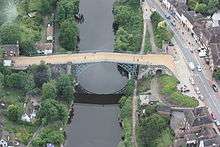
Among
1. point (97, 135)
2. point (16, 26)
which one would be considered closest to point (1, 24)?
point (16, 26)

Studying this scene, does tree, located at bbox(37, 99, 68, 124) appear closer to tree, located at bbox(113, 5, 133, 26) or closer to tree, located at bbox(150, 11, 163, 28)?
tree, located at bbox(113, 5, 133, 26)

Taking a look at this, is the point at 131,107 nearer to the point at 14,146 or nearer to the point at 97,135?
the point at 97,135

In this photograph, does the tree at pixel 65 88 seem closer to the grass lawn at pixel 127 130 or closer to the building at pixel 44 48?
the building at pixel 44 48

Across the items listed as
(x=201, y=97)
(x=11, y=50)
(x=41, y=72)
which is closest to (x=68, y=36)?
(x=11, y=50)

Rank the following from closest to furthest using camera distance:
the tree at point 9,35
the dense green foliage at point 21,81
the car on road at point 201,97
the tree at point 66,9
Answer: the dense green foliage at point 21,81, the car on road at point 201,97, the tree at point 9,35, the tree at point 66,9

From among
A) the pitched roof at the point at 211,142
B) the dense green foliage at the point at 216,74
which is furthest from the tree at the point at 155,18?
the pitched roof at the point at 211,142

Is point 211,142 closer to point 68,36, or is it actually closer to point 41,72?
point 41,72
